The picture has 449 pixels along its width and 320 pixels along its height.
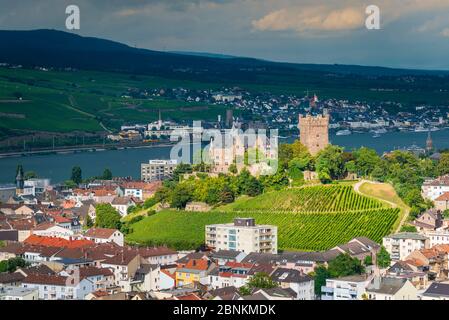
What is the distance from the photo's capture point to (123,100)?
61656mm

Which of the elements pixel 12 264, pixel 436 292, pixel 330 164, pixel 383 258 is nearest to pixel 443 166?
pixel 330 164

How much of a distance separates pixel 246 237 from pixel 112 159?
2864 centimetres

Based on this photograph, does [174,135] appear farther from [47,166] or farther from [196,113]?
[47,166]

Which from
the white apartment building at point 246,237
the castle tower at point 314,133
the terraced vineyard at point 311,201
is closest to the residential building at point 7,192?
the castle tower at point 314,133

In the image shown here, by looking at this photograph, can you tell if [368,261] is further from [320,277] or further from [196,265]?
[196,265]

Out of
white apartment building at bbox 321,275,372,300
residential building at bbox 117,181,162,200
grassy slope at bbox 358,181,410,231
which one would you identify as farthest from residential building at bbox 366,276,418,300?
residential building at bbox 117,181,162,200

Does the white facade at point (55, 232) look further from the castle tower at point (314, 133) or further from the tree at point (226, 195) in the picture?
the castle tower at point (314, 133)

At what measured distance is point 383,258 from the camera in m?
13.3

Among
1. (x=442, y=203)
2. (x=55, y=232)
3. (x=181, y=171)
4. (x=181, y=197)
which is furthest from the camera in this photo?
(x=181, y=171)

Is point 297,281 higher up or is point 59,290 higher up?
point 297,281

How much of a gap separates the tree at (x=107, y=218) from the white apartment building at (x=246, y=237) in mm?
3176

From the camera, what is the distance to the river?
3550 centimetres

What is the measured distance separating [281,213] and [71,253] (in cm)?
391

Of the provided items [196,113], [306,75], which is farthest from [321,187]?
[306,75]
